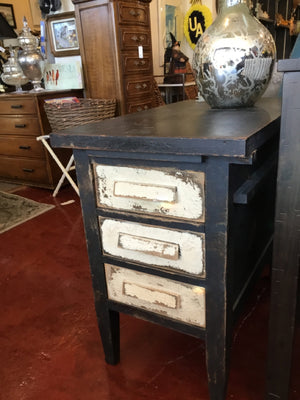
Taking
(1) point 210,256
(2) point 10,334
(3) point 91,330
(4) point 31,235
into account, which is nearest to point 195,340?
(3) point 91,330

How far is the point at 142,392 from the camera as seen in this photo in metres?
0.94

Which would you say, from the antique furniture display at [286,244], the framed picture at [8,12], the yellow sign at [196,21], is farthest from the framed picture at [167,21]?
the antique furniture display at [286,244]

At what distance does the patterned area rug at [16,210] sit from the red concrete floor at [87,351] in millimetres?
626

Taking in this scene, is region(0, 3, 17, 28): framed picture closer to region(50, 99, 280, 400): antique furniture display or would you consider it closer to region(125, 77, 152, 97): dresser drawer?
region(125, 77, 152, 97): dresser drawer

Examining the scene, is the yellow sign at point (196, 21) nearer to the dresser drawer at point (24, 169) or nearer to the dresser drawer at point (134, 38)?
the dresser drawer at point (134, 38)

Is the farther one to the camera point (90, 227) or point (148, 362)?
point (148, 362)

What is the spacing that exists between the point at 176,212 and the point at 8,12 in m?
5.04

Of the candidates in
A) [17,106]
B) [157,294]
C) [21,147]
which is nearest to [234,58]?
[157,294]

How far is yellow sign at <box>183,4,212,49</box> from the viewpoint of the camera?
4082 millimetres

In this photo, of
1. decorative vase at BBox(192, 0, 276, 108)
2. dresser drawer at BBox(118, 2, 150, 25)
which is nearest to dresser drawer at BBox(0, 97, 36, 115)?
dresser drawer at BBox(118, 2, 150, 25)

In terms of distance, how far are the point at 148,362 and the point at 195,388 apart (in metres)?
0.17

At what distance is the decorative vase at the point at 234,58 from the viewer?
901 mm

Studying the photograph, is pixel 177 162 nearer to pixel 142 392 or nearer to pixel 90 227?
pixel 90 227

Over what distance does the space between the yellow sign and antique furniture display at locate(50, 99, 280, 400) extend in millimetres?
3705
